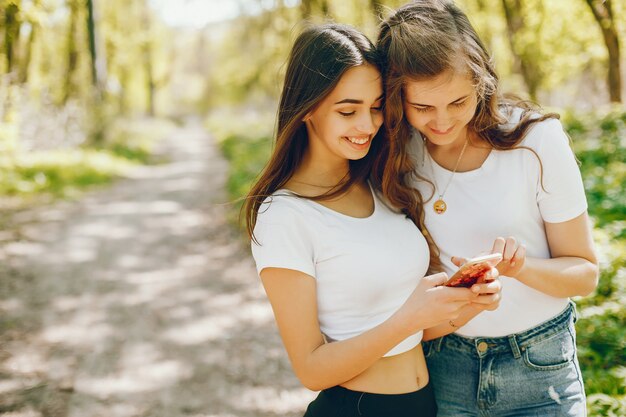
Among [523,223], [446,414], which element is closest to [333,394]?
[446,414]

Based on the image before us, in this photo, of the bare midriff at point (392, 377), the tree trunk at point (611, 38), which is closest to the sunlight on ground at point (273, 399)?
the bare midriff at point (392, 377)

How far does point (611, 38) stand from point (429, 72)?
41.0 ft

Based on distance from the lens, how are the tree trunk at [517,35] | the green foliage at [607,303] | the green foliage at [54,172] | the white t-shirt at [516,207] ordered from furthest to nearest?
the tree trunk at [517,35] → the green foliage at [54,172] → the green foliage at [607,303] → the white t-shirt at [516,207]

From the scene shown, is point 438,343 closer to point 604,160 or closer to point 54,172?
point 604,160

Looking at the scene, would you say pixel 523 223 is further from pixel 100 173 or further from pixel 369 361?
pixel 100 173

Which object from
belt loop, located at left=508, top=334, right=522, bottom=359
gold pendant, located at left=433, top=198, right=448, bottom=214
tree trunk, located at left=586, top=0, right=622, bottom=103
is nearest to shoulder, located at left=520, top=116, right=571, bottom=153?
gold pendant, located at left=433, top=198, right=448, bottom=214

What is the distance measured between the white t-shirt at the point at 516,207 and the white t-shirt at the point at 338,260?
24 cm

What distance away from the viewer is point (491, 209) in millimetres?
2104

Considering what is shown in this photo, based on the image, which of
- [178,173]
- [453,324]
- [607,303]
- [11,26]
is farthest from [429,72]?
[178,173]

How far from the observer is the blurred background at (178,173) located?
427cm

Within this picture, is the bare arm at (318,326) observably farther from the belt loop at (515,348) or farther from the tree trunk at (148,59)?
the tree trunk at (148,59)

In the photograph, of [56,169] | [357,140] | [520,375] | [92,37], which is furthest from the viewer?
[92,37]

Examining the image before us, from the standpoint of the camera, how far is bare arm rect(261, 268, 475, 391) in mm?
1849

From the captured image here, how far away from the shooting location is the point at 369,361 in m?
1.95
